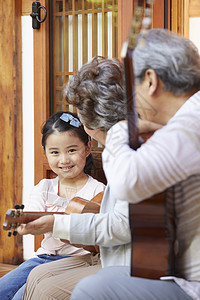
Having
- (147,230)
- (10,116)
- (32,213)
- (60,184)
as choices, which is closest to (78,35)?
(10,116)

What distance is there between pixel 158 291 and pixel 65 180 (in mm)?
982

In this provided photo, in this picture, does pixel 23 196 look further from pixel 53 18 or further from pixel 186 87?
pixel 186 87

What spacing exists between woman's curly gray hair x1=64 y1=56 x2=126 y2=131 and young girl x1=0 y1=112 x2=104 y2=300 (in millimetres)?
293

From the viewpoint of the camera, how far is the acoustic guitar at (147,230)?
1115 mm

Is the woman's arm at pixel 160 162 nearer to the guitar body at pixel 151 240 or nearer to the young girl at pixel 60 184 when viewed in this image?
the guitar body at pixel 151 240

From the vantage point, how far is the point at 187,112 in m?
1.10

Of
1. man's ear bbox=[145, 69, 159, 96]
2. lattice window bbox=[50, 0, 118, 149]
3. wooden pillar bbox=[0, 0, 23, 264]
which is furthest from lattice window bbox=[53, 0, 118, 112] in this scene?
man's ear bbox=[145, 69, 159, 96]

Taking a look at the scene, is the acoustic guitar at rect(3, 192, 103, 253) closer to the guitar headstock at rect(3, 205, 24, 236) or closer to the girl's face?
the guitar headstock at rect(3, 205, 24, 236)

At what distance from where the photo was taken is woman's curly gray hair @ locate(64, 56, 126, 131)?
166cm

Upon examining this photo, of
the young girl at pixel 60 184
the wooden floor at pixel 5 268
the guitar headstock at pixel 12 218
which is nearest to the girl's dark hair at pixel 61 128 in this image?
the young girl at pixel 60 184

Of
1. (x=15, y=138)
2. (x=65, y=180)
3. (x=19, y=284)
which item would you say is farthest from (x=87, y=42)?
(x=19, y=284)

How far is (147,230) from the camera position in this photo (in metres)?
1.15

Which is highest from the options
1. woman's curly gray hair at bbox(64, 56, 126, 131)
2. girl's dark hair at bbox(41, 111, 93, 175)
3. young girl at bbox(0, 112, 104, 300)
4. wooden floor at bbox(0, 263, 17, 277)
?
woman's curly gray hair at bbox(64, 56, 126, 131)

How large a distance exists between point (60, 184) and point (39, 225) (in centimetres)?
58
